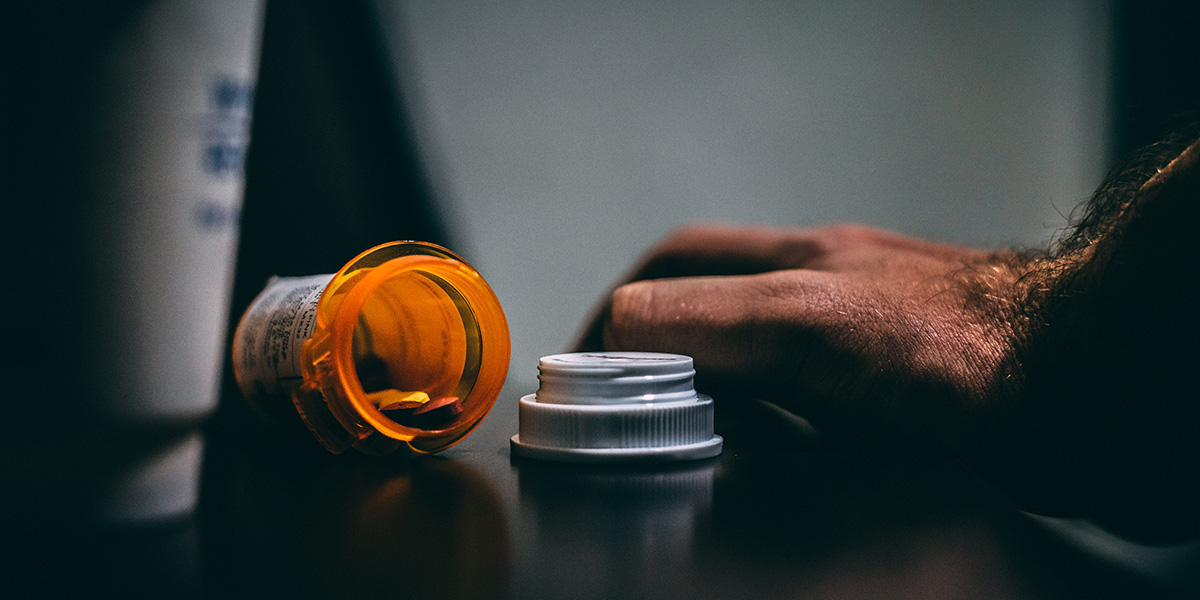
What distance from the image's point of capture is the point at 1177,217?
1.13 ft

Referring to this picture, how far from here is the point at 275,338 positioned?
0.42 metres

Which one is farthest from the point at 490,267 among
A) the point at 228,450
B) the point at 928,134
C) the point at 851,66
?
the point at 228,450

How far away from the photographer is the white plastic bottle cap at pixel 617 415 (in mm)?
375

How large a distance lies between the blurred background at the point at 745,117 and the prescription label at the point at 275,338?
0.89 m

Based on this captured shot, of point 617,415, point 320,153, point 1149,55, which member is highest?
point 1149,55

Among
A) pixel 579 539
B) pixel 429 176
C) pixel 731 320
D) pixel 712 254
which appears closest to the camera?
pixel 579 539

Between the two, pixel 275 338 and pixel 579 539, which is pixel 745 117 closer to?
pixel 275 338

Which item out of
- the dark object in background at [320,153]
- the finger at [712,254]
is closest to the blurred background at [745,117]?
the dark object in background at [320,153]

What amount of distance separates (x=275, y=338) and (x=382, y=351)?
0.06 metres

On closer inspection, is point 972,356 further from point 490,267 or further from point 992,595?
Result: point 490,267

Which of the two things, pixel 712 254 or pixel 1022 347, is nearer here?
pixel 1022 347

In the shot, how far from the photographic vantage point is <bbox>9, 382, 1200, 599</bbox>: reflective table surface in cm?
19

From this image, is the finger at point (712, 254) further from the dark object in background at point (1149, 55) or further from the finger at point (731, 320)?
the dark object in background at point (1149, 55)

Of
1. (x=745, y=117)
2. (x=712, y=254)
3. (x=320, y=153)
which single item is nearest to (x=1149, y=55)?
(x=745, y=117)
